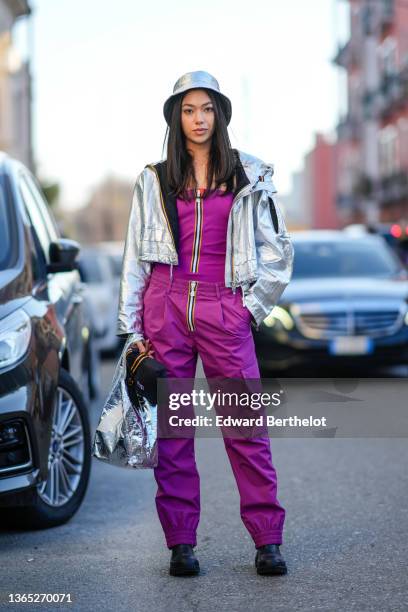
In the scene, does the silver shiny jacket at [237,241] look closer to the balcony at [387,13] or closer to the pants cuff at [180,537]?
the pants cuff at [180,537]

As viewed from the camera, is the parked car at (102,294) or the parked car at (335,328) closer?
the parked car at (335,328)

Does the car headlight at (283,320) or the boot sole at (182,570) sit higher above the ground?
the car headlight at (283,320)

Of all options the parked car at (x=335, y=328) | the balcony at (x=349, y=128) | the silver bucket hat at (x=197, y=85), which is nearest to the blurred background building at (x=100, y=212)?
the balcony at (x=349, y=128)

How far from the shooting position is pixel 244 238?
4977 mm

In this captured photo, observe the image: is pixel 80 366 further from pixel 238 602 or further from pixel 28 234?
pixel 238 602

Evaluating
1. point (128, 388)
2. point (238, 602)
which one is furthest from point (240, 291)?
point (238, 602)

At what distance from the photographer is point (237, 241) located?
4988 millimetres

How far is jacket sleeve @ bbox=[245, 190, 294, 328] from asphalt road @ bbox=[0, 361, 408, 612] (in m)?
1.03

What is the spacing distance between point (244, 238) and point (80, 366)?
2713 mm

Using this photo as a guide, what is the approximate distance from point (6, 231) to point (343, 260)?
723 cm

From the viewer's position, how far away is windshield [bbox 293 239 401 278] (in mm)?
13146

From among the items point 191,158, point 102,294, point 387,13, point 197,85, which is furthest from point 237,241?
point 387,13

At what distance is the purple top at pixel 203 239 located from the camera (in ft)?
16.5

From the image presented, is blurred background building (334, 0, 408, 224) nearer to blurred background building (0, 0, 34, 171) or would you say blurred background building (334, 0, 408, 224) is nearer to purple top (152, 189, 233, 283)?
blurred background building (0, 0, 34, 171)
